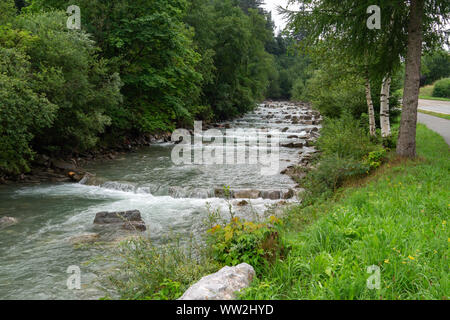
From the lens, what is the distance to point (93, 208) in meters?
10.9

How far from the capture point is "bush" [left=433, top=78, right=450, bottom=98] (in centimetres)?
4942

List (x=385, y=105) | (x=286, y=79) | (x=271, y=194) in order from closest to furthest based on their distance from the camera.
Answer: (x=271, y=194)
(x=385, y=105)
(x=286, y=79)

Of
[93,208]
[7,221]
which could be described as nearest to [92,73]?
[93,208]

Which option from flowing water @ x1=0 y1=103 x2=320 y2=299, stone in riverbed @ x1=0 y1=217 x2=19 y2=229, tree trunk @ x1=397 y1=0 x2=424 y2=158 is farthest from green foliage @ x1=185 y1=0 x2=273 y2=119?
stone in riverbed @ x1=0 y1=217 x2=19 y2=229

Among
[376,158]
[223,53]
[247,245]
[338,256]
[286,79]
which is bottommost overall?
[247,245]

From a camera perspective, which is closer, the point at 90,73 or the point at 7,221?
the point at 7,221

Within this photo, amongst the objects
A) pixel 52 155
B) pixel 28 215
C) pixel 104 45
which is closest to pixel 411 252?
pixel 28 215

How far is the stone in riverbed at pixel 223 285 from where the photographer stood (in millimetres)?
3732

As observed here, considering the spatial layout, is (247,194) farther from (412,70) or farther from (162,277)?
(162,277)

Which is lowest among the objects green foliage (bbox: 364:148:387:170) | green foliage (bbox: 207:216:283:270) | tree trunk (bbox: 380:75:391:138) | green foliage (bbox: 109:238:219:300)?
green foliage (bbox: 109:238:219:300)

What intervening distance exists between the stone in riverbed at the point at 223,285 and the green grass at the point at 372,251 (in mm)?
166

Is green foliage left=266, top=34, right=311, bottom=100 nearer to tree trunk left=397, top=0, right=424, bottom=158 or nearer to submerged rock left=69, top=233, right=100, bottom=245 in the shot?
tree trunk left=397, top=0, right=424, bottom=158

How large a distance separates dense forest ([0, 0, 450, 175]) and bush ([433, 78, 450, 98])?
3435cm

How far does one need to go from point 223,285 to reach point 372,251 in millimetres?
1988
